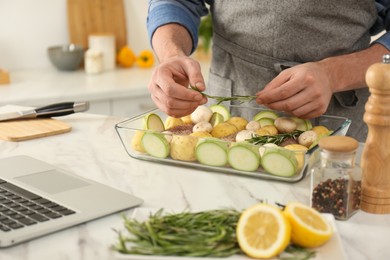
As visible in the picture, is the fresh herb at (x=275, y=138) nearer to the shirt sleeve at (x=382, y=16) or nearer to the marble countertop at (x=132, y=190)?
the marble countertop at (x=132, y=190)

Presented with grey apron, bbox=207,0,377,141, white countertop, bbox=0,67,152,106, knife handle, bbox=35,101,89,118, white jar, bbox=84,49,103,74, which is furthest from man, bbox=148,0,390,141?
white jar, bbox=84,49,103,74

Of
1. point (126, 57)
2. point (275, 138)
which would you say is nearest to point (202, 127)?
point (275, 138)

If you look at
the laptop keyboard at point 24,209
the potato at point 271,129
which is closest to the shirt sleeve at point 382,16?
the potato at point 271,129

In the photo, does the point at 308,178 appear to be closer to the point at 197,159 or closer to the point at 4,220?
the point at 197,159

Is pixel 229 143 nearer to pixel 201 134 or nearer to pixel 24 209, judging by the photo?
pixel 201 134

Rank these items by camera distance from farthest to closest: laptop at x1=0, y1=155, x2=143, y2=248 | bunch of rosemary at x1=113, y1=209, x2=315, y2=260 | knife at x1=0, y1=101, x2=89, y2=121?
knife at x1=0, y1=101, x2=89, y2=121 → laptop at x1=0, y1=155, x2=143, y2=248 → bunch of rosemary at x1=113, y1=209, x2=315, y2=260

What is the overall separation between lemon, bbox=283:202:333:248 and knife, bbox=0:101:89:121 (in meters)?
0.94

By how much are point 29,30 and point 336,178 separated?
7.85 feet

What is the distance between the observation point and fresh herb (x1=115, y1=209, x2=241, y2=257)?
0.95 m

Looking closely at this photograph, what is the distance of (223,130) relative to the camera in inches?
56.5

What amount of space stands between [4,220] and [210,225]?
1.08 feet

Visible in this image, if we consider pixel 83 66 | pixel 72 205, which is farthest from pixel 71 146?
pixel 83 66

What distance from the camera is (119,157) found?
149 cm

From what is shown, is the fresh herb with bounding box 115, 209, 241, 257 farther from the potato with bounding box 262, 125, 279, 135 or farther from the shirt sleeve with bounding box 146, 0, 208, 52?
the shirt sleeve with bounding box 146, 0, 208, 52
